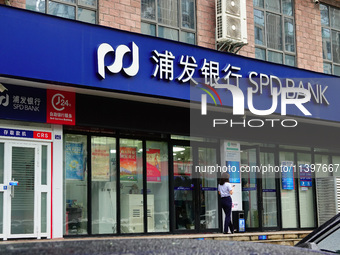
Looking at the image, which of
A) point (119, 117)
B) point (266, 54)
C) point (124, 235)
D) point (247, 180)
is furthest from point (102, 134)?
point (266, 54)

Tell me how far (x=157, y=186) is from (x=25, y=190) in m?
3.64

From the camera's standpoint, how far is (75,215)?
1291cm

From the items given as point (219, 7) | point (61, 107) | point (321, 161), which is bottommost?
point (321, 161)

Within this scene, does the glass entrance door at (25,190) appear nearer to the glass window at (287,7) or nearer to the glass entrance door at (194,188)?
the glass entrance door at (194,188)

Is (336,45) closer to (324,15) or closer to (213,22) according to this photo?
(324,15)

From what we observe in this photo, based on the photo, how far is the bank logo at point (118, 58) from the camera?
480 inches

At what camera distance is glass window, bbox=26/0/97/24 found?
12.8 meters

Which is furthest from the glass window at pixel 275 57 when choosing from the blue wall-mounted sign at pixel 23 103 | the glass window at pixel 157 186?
the blue wall-mounted sign at pixel 23 103

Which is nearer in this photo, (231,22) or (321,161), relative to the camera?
(231,22)

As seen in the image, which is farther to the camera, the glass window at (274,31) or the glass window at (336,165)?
the glass window at (336,165)

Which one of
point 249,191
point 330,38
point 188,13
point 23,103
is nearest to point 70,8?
point 23,103

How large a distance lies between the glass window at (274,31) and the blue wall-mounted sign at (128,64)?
4.92ft

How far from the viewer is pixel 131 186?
46.0 feet

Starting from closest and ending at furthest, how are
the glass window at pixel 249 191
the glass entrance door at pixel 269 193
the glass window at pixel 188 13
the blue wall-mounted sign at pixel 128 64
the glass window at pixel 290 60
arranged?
the blue wall-mounted sign at pixel 128 64, the glass window at pixel 188 13, the glass window at pixel 249 191, the glass entrance door at pixel 269 193, the glass window at pixel 290 60
